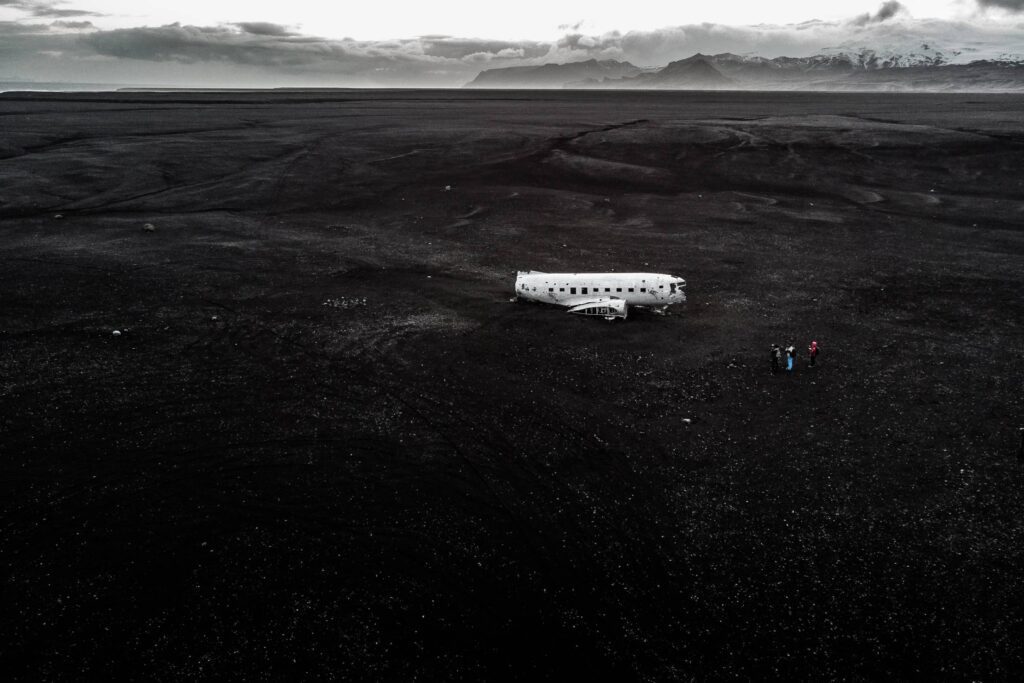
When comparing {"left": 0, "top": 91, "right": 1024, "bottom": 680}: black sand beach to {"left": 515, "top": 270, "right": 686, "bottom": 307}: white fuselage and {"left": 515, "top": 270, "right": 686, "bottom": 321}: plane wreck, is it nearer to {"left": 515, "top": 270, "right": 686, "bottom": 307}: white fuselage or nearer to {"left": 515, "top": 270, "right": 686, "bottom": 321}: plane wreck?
{"left": 515, "top": 270, "right": 686, "bottom": 321}: plane wreck

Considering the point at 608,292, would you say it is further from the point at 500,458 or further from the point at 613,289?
the point at 500,458

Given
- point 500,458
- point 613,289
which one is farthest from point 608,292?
point 500,458

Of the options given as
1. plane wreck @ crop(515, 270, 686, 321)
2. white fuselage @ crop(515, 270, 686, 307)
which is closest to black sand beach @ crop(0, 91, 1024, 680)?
plane wreck @ crop(515, 270, 686, 321)

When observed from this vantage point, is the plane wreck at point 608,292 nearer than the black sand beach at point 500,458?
No

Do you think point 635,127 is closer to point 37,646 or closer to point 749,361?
point 749,361

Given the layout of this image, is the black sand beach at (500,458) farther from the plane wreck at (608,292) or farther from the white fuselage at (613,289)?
the white fuselage at (613,289)

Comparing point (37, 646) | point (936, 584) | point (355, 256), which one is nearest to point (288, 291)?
point (355, 256)

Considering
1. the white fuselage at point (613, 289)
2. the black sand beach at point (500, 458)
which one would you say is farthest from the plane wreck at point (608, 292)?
the black sand beach at point (500, 458)

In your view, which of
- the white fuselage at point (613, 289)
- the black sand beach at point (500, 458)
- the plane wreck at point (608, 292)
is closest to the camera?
the black sand beach at point (500, 458)
